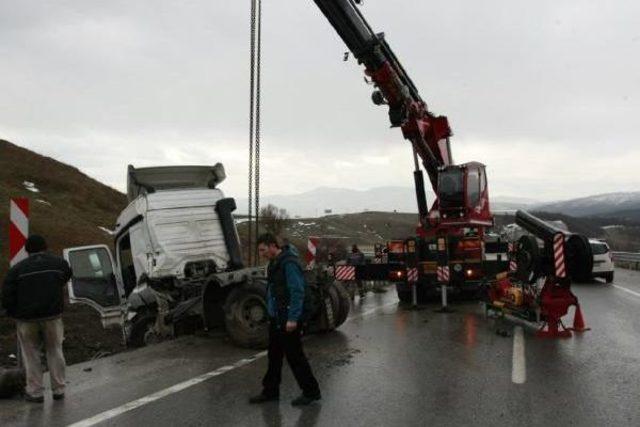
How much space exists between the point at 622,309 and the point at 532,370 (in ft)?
24.0

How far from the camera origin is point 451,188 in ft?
50.2

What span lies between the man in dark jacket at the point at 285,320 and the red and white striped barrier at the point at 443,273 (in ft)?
26.0

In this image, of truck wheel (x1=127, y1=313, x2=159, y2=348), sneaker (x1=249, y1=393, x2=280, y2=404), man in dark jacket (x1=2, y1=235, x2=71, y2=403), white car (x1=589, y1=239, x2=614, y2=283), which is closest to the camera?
sneaker (x1=249, y1=393, x2=280, y2=404)

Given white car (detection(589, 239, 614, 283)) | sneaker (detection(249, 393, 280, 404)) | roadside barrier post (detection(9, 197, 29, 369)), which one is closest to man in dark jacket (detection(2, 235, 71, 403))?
roadside barrier post (detection(9, 197, 29, 369))

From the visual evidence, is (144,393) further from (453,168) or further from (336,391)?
(453,168)

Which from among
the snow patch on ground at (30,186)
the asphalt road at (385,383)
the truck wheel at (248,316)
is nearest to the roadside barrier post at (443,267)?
the asphalt road at (385,383)

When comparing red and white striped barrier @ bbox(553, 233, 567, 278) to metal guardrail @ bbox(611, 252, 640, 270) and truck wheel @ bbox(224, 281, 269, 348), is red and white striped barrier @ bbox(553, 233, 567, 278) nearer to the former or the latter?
truck wheel @ bbox(224, 281, 269, 348)

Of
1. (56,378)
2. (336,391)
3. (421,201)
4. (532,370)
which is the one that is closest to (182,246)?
(56,378)

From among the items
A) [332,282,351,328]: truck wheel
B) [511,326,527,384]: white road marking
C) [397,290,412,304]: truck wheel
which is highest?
[332,282,351,328]: truck wheel

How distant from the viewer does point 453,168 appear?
15.5 m

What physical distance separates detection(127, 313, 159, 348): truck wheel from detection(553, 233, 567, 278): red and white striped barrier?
6.47m

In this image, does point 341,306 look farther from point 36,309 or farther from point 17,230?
point 36,309

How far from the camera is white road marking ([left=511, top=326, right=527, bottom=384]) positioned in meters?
6.95

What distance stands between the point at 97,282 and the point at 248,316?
3.67 metres
